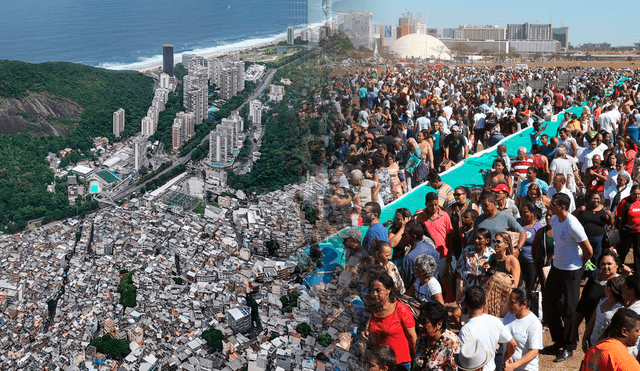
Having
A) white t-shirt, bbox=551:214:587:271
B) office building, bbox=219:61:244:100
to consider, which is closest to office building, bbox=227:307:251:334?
white t-shirt, bbox=551:214:587:271

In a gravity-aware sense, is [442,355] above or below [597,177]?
below

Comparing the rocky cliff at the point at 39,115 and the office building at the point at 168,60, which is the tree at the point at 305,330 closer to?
the rocky cliff at the point at 39,115

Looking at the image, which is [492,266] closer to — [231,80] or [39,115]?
[231,80]

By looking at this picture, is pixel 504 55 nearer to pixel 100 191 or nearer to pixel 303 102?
pixel 100 191

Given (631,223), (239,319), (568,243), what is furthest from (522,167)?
(239,319)

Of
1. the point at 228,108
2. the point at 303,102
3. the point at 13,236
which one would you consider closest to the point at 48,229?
the point at 13,236

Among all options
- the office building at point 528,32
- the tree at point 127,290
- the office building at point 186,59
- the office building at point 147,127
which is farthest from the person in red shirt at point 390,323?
the office building at point 528,32
